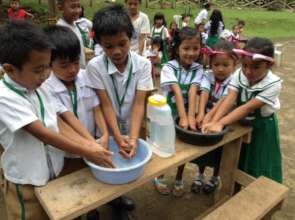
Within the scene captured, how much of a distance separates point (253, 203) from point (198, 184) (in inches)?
40.6

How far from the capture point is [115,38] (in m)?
1.88

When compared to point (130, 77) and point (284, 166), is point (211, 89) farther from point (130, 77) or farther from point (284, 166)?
point (284, 166)

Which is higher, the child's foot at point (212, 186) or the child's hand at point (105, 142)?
the child's hand at point (105, 142)

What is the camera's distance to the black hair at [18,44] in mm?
1441

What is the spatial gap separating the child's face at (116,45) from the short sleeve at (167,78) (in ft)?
1.70

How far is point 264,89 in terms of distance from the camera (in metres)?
2.13

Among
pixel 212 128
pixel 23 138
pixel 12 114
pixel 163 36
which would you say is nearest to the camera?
pixel 12 114

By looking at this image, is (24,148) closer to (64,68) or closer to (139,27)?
(64,68)

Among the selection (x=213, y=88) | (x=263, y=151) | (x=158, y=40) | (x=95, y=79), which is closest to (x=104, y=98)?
(x=95, y=79)

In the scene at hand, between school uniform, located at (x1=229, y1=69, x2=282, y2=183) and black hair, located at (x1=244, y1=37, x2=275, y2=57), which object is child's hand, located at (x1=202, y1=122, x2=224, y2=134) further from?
black hair, located at (x1=244, y1=37, x2=275, y2=57)

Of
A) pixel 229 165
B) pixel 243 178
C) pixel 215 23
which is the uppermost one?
pixel 215 23

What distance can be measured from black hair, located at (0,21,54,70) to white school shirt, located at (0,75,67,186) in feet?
0.35

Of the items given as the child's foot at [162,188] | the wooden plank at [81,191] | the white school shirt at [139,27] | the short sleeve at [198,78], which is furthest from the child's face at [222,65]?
the white school shirt at [139,27]

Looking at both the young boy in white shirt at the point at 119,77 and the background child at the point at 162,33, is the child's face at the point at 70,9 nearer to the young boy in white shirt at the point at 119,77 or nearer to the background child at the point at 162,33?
the young boy in white shirt at the point at 119,77
